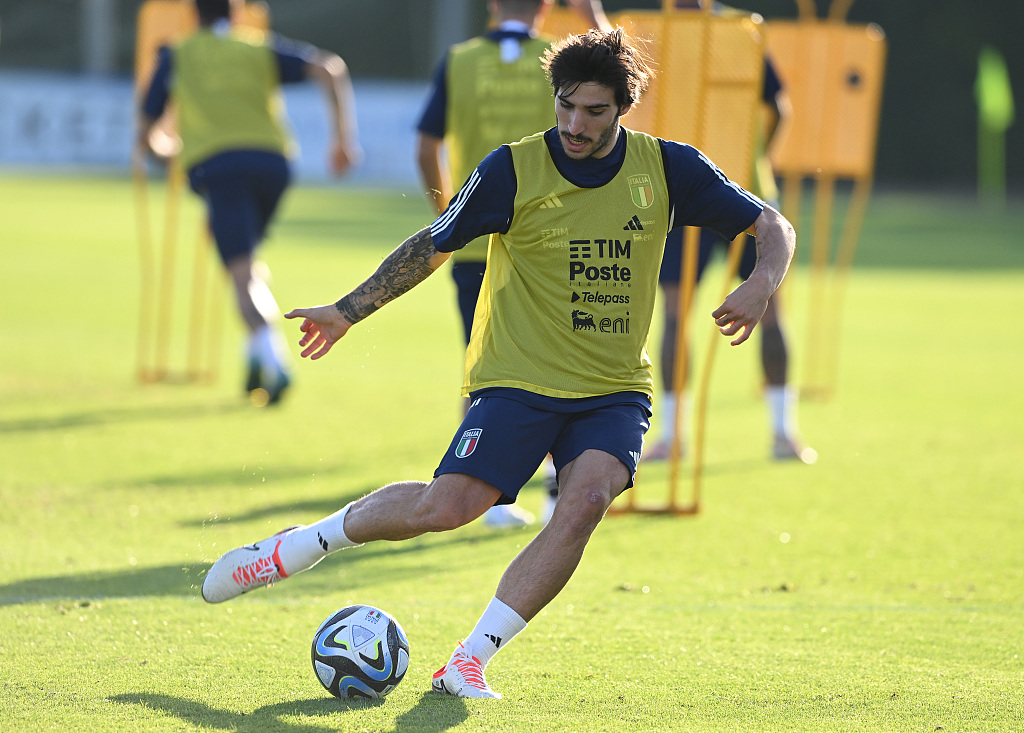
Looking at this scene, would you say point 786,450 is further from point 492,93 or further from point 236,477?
point 236,477

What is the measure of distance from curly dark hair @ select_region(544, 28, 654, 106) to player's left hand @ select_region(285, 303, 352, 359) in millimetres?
954

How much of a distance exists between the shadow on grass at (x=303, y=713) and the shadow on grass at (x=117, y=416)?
481 centimetres

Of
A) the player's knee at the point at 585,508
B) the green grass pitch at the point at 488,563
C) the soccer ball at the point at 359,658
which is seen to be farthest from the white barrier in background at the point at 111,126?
the player's knee at the point at 585,508

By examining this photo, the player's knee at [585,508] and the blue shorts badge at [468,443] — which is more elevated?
the blue shorts badge at [468,443]

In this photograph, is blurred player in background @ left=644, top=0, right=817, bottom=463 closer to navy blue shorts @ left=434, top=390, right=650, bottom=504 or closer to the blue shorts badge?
navy blue shorts @ left=434, top=390, right=650, bottom=504

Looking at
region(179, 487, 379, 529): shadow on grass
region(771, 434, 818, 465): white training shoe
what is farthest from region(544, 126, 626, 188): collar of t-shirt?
region(771, 434, 818, 465): white training shoe

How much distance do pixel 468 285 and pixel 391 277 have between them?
6.02 ft

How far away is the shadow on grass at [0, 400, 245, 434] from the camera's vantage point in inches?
328

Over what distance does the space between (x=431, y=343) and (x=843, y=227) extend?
16929 mm

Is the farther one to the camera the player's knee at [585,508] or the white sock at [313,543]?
the white sock at [313,543]

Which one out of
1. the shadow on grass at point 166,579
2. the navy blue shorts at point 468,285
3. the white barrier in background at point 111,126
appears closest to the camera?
the shadow on grass at point 166,579

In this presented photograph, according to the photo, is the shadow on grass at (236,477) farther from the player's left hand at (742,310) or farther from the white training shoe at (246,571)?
the player's left hand at (742,310)

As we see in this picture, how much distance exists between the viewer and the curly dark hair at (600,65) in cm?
389

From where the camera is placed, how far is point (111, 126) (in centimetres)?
3750
